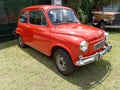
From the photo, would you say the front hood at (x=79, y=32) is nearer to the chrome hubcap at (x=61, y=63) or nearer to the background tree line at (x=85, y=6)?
the chrome hubcap at (x=61, y=63)

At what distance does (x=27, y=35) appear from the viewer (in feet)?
20.4

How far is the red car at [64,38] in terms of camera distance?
4.15 meters

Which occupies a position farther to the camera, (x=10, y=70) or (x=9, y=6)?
(x=9, y=6)

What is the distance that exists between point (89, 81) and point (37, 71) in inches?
62.8

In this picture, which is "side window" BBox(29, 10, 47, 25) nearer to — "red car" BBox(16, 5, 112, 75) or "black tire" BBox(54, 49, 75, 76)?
"red car" BBox(16, 5, 112, 75)

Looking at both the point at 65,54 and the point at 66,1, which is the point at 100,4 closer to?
the point at 66,1

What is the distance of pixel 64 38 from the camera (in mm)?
4395

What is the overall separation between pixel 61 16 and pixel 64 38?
117 centimetres

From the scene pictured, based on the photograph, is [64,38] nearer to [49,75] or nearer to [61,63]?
[61,63]

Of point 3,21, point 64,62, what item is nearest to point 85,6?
point 3,21

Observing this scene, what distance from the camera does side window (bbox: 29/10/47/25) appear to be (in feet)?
17.1

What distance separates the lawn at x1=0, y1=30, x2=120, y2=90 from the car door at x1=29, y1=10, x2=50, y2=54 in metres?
0.59

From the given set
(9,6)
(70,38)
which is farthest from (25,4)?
(70,38)

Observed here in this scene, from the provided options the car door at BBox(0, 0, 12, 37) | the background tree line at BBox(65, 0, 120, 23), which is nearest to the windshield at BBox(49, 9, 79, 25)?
the car door at BBox(0, 0, 12, 37)
